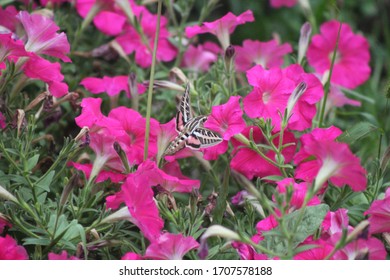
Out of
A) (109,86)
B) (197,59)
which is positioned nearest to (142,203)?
(109,86)

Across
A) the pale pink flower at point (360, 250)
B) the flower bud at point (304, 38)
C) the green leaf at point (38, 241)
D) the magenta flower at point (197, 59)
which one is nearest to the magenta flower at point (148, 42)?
the magenta flower at point (197, 59)

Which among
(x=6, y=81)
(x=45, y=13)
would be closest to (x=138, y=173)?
(x=6, y=81)

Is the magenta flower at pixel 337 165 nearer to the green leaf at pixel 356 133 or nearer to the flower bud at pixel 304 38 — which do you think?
the green leaf at pixel 356 133

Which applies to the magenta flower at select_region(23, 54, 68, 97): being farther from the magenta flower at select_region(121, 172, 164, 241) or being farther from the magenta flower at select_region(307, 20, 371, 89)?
the magenta flower at select_region(307, 20, 371, 89)

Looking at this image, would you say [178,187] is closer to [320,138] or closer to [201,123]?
[201,123]

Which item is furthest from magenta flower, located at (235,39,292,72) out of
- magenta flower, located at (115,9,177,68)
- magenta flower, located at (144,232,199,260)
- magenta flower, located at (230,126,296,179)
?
magenta flower, located at (144,232,199,260)
